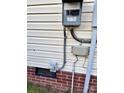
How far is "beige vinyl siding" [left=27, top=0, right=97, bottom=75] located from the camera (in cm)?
423

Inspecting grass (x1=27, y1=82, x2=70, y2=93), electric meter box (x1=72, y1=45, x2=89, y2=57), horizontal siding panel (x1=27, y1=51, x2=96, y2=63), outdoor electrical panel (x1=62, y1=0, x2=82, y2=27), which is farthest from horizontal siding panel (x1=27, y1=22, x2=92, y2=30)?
grass (x1=27, y1=82, x2=70, y2=93)

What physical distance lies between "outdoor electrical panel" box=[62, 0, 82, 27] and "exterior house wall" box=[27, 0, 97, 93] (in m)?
0.13

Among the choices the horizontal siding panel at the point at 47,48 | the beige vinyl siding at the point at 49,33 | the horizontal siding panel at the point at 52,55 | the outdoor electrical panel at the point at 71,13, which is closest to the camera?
the outdoor electrical panel at the point at 71,13

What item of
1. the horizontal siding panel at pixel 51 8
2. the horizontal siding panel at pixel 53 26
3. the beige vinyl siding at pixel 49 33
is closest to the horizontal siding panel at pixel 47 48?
the beige vinyl siding at pixel 49 33

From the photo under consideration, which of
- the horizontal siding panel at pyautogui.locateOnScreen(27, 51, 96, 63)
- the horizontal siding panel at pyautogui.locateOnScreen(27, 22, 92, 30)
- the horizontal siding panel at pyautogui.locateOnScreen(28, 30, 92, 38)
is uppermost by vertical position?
the horizontal siding panel at pyautogui.locateOnScreen(27, 22, 92, 30)

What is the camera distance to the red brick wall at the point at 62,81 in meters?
4.26

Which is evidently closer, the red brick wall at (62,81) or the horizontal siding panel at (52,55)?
the red brick wall at (62,81)

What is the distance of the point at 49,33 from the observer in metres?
4.66

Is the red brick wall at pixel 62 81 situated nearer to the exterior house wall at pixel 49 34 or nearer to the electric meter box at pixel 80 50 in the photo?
the exterior house wall at pixel 49 34

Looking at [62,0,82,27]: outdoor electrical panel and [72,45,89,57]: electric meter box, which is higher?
[62,0,82,27]: outdoor electrical panel

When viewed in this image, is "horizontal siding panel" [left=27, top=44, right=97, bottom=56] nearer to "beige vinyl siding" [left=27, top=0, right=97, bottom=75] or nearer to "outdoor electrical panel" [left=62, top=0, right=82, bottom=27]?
"beige vinyl siding" [left=27, top=0, right=97, bottom=75]
